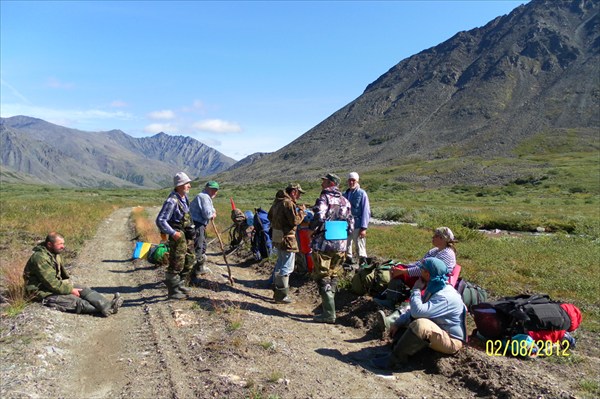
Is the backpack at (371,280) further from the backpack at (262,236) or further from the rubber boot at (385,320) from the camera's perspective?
the backpack at (262,236)

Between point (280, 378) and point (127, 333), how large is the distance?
10.2 ft

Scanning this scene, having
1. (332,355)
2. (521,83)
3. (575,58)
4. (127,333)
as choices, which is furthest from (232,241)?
(575,58)

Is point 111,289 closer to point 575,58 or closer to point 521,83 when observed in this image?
point 521,83

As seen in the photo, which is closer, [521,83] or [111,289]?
[111,289]

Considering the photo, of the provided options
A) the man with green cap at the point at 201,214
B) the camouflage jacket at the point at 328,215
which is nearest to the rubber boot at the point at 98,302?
the man with green cap at the point at 201,214

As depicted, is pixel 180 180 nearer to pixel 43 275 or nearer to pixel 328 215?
pixel 43 275

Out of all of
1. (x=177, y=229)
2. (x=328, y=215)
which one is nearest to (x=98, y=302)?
(x=177, y=229)

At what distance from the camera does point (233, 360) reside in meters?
5.67

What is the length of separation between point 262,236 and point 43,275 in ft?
20.4

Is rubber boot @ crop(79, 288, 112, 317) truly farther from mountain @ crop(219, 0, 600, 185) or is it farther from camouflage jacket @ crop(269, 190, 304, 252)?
mountain @ crop(219, 0, 600, 185)

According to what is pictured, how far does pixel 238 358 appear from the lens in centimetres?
573

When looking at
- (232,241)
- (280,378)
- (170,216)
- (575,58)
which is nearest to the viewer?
(280,378)
